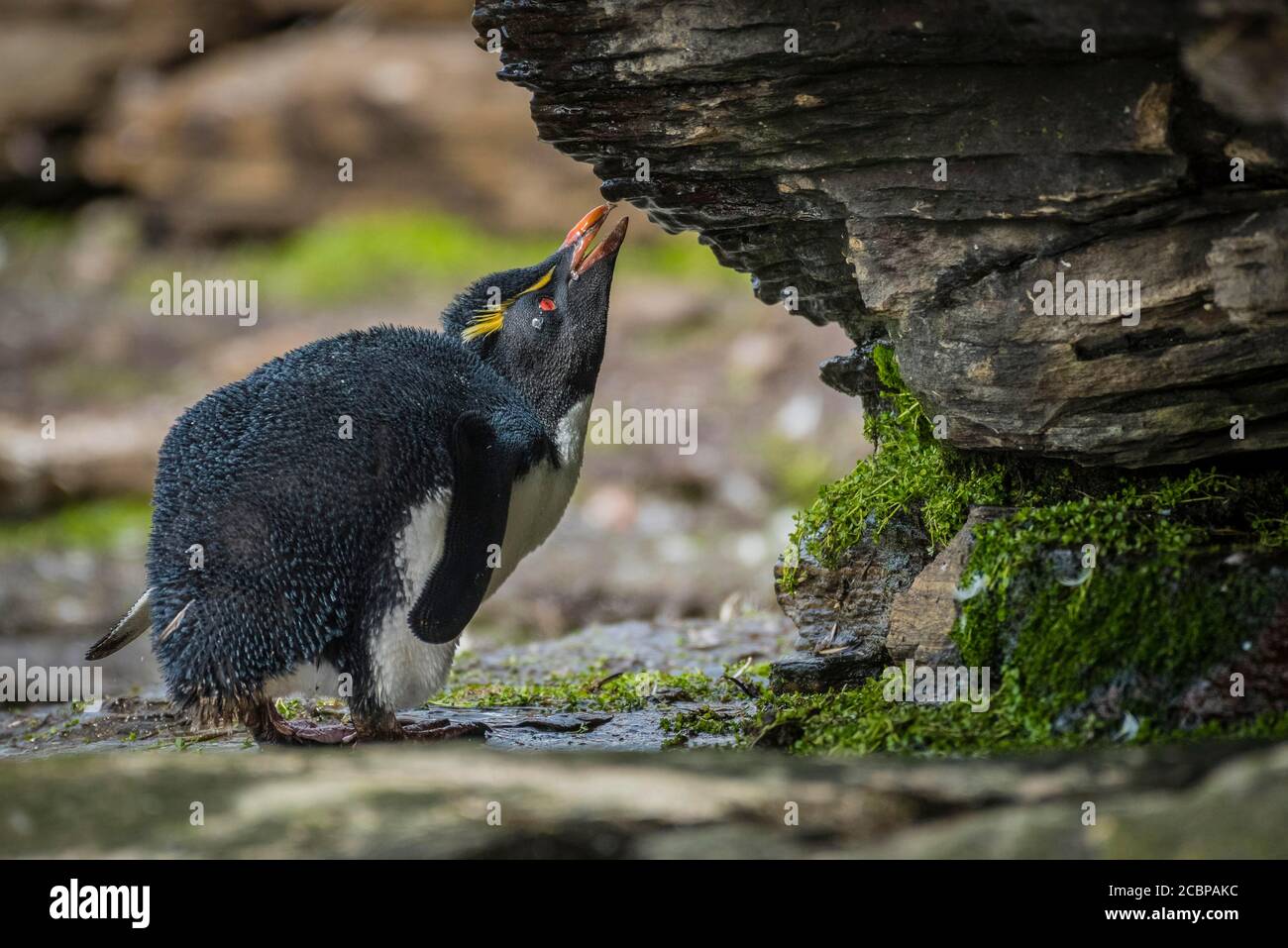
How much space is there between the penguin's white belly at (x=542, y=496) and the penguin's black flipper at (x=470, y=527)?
241mm

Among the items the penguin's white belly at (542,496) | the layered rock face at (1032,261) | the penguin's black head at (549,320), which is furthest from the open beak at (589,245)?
the layered rock face at (1032,261)

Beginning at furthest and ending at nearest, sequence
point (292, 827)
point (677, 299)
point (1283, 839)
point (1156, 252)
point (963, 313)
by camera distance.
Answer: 1. point (677, 299)
2. point (963, 313)
3. point (1156, 252)
4. point (292, 827)
5. point (1283, 839)

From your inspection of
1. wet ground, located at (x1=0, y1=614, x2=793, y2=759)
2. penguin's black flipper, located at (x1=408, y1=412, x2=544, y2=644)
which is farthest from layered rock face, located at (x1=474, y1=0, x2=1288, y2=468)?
wet ground, located at (x1=0, y1=614, x2=793, y2=759)

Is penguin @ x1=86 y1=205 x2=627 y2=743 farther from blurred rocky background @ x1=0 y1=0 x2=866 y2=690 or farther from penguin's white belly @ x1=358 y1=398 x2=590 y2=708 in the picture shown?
blurred rocky background @ x1=0 y1=0 x2=866 y2=690

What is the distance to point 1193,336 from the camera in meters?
4.20

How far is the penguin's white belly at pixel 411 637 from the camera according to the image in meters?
4.80

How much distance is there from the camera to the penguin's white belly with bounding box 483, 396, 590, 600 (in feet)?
17.6

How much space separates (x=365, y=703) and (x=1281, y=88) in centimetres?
331

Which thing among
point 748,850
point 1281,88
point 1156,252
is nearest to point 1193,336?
point 1156,252

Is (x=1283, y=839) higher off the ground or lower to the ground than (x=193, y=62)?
lower

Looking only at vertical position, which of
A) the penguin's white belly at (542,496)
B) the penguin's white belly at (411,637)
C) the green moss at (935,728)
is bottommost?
the green moss at (935,728)

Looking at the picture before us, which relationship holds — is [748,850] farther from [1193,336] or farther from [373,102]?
[373,102]

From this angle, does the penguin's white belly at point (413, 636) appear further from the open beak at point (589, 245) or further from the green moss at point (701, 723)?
the open beak at point (589, 245)

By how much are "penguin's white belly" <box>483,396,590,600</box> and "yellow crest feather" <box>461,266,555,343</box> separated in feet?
1.53
